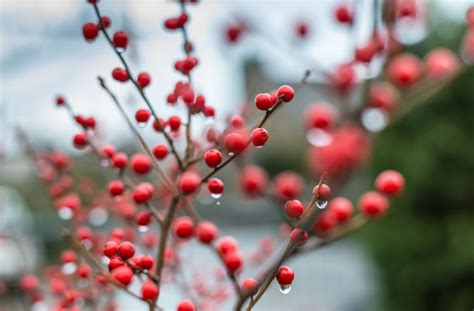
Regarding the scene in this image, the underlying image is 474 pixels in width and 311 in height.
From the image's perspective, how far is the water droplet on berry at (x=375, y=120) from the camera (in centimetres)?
122

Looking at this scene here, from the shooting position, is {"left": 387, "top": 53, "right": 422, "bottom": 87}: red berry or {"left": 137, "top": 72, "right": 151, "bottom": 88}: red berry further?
{"left": 387, "top": 53, "right": 422, "bottom": 87}: red berry

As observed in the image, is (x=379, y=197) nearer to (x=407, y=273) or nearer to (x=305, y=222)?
(x=305, y=222)

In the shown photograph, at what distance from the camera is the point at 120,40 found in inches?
27.2

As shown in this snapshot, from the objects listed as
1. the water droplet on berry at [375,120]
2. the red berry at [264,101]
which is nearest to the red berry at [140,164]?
the red berry at [264,101]

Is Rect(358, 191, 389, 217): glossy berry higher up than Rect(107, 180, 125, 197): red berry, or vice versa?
Rect(107, 180, 125, 197): red berry

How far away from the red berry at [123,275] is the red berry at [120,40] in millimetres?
265

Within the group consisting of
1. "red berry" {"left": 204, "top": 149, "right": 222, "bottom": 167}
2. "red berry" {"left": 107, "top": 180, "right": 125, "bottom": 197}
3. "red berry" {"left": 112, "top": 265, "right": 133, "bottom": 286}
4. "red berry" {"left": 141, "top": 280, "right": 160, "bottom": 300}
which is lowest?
"red berry" {"left": 141, "top": 280, "right": 160, "bottom": 300}

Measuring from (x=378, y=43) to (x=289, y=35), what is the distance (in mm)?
337

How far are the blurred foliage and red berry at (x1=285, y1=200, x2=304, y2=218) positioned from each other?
11.6 feet

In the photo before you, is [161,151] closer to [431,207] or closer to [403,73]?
[403,73]

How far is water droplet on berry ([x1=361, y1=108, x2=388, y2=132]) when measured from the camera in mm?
1220

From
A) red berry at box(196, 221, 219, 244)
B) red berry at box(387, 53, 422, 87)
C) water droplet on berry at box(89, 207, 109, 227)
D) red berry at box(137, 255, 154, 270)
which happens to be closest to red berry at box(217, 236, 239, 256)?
red berry at box(196, 221, 219, 244)

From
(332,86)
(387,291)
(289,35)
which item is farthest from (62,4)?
(387,291)

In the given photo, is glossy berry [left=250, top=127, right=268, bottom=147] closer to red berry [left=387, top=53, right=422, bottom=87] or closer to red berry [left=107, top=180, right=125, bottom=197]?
red berry [left=107, top=180, right=125, bottom=197]
